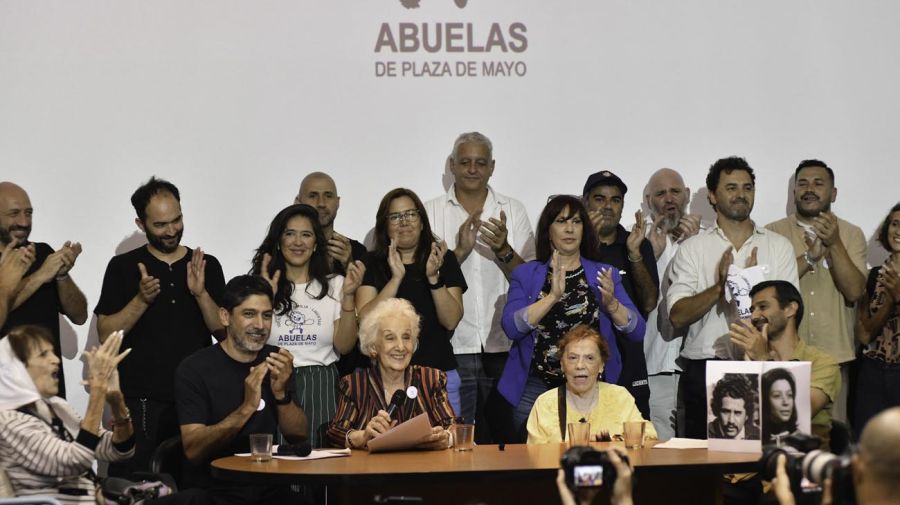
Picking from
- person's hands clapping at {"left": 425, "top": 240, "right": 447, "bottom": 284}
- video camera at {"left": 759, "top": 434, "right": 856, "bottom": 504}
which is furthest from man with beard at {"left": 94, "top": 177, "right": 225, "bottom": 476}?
video camera at {"left": 759, "top": 434, "right": 856, "bottom": 504}

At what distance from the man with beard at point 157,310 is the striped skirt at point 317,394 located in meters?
0.49

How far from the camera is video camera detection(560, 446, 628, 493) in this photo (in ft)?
10.2

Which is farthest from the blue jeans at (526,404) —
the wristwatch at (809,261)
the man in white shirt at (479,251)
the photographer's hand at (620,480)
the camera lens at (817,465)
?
the camera lens at (817,465)

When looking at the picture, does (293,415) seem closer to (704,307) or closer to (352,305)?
(352,305)

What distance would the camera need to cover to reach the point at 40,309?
18.9 feet

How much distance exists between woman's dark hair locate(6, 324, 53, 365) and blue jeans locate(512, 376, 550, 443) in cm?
209

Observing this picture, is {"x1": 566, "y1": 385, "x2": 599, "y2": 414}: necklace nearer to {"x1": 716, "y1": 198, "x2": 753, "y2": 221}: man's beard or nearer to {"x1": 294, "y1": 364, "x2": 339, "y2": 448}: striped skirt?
{"x1": 294, "y1": 364, "x2": 339, "y2": 448}: striped skirt

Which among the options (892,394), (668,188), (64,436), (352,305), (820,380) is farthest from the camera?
(668,188)

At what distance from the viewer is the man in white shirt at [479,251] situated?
20.3 feet

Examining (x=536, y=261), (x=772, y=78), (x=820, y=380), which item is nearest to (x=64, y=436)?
(x=536, y=261)

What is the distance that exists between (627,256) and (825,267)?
3.30 ft

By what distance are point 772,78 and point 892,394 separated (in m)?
1.86

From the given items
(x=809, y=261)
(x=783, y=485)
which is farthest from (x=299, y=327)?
(x=783, y=485)

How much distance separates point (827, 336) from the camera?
6.23 metres
